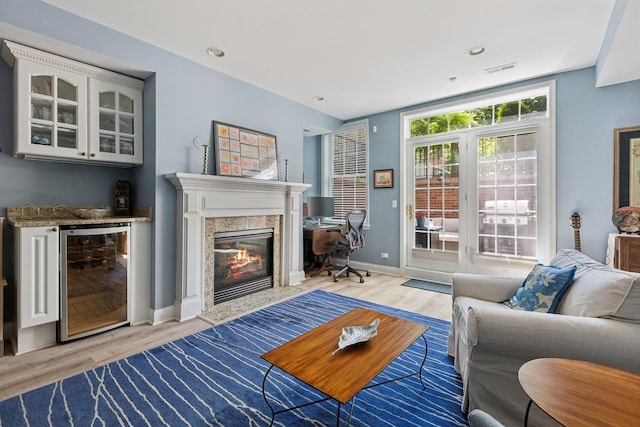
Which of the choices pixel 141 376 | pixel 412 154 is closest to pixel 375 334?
pixel 141 376

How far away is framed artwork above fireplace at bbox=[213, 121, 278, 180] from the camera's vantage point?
3.31 m

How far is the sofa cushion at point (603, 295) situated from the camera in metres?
1.33

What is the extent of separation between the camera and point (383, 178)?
483cm

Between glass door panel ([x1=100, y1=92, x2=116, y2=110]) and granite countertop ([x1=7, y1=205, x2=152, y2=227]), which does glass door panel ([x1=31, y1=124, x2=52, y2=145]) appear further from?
granite countertop ([x1=7, y1=205, x2=152, y2=227])

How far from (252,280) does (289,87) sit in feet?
8.41

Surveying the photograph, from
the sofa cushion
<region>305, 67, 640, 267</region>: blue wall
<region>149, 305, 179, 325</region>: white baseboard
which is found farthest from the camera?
<region>305, 67, 640, 267</region>: blue wall

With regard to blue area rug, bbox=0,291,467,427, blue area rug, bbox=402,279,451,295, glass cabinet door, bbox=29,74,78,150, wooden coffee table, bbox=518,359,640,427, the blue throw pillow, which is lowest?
blue area rug, bbox=0,291,467,427

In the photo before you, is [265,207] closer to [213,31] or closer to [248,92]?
[248,92]

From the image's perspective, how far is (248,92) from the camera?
3652mm

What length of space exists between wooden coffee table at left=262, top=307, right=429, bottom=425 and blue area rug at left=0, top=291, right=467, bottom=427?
12 centimetres

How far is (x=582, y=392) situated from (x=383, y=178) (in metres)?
4.08

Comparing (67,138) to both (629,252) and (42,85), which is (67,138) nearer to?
(42,85)

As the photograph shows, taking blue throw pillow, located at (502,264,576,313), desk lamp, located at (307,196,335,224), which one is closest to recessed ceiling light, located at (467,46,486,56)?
blue throw pillow, located at (502,264,576,313)

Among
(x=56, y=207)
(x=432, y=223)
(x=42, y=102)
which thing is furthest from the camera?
(x=432, y=223)
